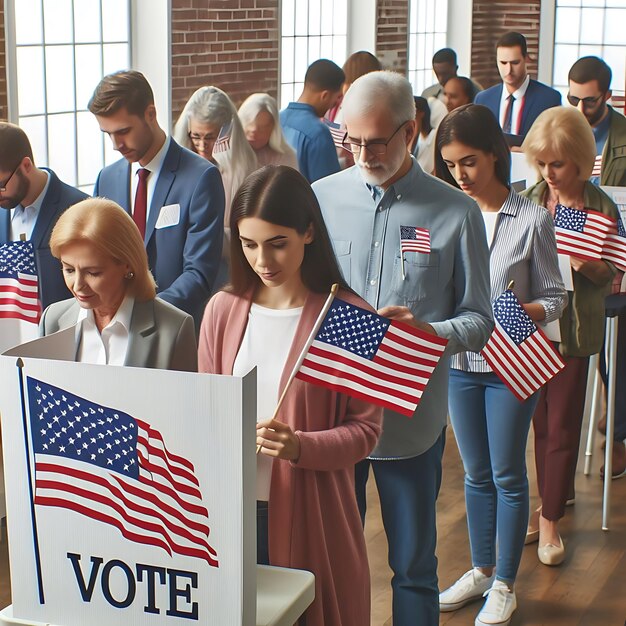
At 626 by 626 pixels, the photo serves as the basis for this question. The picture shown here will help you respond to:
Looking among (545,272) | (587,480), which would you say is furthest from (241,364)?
(587,480)

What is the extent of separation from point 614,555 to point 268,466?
2704 millimetres

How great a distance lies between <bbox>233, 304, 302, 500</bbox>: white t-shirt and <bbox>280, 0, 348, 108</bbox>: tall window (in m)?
6.57

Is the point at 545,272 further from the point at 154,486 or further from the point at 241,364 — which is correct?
the point at 154,486

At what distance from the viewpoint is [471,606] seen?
4.11 meters

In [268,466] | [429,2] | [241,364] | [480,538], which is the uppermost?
[429,2]

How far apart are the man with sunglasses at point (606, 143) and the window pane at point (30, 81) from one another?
123 inches

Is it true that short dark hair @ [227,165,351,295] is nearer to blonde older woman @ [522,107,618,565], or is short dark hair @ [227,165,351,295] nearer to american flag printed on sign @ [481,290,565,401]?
american flag printed on sign @ [481,290,565,401]

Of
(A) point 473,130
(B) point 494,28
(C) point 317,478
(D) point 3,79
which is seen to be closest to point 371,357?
(C) point 317,478

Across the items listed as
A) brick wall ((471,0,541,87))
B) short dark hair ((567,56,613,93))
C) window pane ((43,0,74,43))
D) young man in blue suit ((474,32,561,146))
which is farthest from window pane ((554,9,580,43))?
window pane ((43,0,74,43))

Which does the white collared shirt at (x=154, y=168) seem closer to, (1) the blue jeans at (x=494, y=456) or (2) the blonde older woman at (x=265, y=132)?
(1) the blue jeans at (x=494, y=456)

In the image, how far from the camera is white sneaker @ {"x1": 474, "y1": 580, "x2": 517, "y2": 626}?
3.93m

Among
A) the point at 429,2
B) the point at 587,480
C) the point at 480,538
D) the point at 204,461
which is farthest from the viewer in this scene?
the point at 429,2

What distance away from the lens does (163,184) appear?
3814mm

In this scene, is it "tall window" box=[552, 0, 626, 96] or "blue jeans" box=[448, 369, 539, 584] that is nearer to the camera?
"blue jeans" box=[448, 369, 539, 584]
